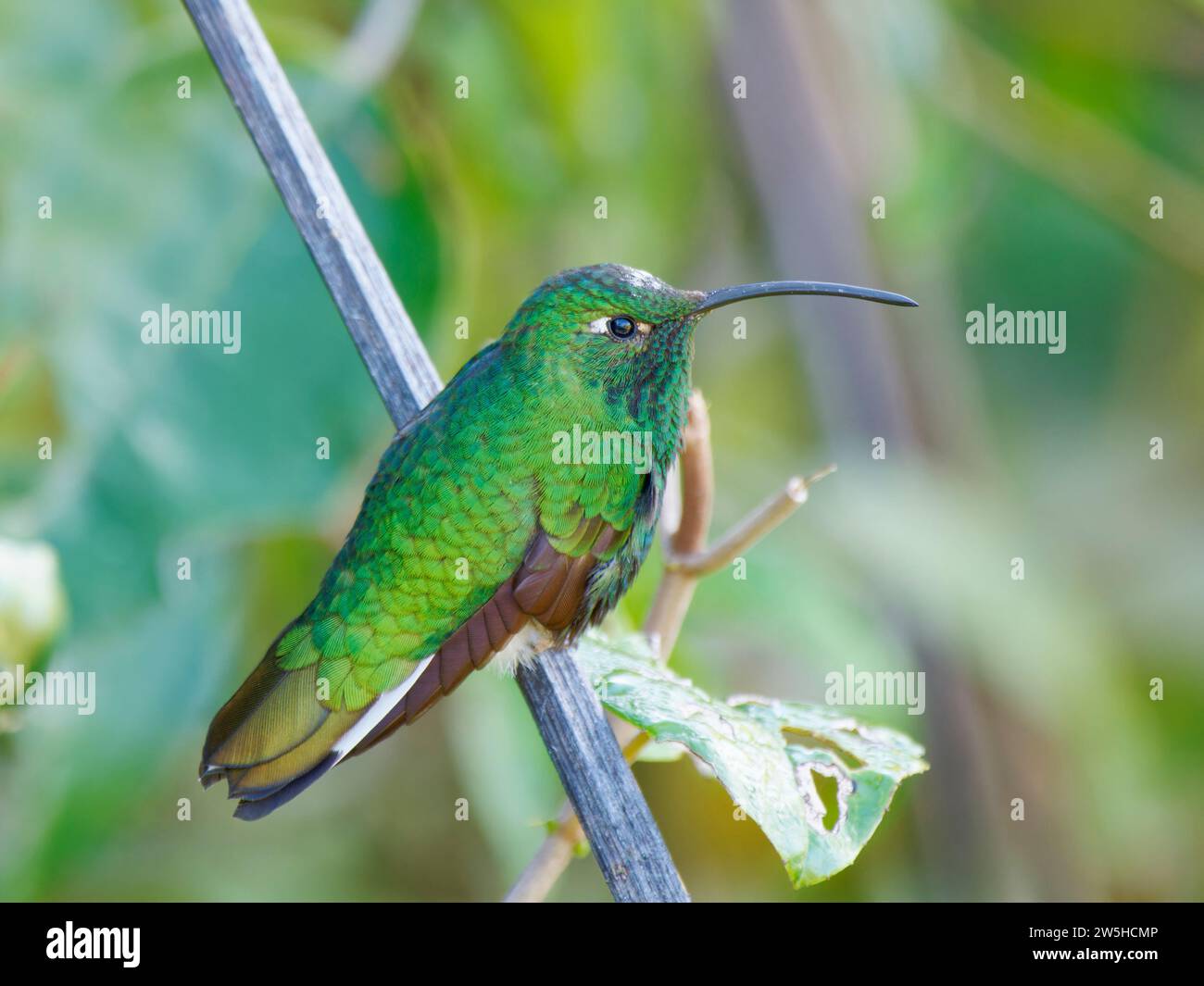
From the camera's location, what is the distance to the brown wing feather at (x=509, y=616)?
5.55 ft

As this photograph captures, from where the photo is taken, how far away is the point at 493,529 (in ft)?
5.77

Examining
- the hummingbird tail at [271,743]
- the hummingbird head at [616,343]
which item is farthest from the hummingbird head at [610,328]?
the hummingbird tail at [271,743]

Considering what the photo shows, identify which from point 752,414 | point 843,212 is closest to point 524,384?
point 843,212

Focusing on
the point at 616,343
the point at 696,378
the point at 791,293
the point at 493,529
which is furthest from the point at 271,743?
the point at 696,378

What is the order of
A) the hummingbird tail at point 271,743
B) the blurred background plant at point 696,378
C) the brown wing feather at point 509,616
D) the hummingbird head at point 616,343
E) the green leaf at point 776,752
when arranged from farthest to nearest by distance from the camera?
the blurred background plant at point 696,378, the hummingbird head at point 616,343, the brown wing feather at point 509,616, the hummingbird tail at point 271,743, the green leaf at point 776,752

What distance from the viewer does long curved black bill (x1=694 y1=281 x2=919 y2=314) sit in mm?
1705

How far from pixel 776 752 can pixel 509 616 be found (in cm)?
38

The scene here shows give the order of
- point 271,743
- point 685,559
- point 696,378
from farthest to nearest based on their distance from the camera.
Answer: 1. point 696,378
2. point 685,559
3. point 271,743

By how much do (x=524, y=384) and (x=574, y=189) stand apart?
1313 millimetres

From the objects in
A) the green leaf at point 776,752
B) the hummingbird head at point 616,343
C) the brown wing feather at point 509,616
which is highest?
the hummingbird head at point 616,343

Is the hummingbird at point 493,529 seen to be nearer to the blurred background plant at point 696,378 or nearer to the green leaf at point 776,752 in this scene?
the green leaf at point 776,752

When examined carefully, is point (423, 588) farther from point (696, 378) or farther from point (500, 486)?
point (696, 378)

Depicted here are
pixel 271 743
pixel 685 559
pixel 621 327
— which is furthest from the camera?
pixel 621 327

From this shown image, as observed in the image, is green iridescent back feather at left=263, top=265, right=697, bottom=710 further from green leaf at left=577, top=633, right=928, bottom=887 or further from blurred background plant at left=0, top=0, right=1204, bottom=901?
blurred background plant at left=0, top=0, right=1204, bottom=901
